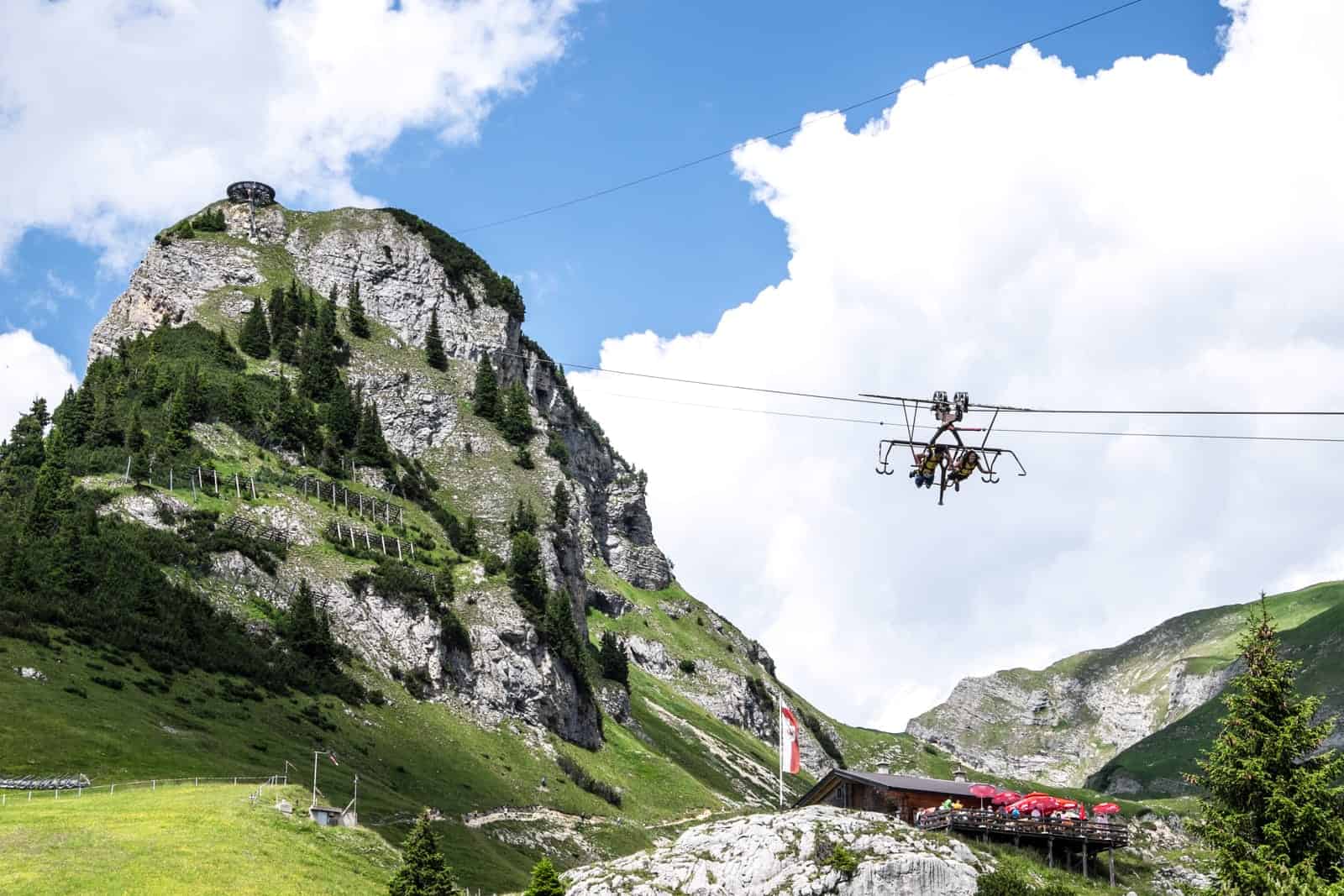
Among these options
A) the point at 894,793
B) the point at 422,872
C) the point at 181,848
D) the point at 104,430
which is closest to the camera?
the point at 422,872

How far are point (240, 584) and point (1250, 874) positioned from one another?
115 m

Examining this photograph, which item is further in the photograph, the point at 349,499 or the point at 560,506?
the point at 560,506

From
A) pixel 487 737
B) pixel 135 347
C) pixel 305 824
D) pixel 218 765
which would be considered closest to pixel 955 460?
pixel 305 824

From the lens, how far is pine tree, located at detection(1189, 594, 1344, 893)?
3684 cm

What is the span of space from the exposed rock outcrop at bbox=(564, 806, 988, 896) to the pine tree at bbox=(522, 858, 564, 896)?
3.76 feet

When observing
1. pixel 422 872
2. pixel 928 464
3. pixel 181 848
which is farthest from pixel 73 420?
pixel 928 464

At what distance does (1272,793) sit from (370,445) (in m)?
158

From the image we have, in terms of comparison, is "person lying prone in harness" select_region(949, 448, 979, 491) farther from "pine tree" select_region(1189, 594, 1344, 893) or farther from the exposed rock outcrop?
the exposed rock outcrop

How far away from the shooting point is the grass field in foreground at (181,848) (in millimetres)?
55062

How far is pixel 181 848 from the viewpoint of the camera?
198 feet

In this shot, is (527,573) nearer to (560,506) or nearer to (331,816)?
(560,506)

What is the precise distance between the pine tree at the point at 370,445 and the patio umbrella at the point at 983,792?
5287 inches

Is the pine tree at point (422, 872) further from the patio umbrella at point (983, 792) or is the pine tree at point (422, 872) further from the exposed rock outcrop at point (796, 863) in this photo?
the patio umbrella at point (983, 792)

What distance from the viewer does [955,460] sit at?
4128 cm
